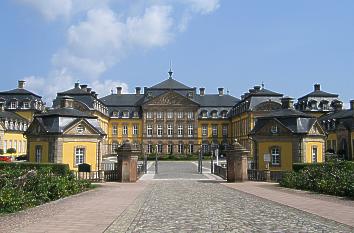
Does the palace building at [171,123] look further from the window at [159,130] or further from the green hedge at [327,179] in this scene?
the green hedge at [327,179]

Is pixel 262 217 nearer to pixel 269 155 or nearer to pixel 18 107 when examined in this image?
pixel 269 155

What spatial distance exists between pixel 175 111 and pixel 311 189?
65750mm

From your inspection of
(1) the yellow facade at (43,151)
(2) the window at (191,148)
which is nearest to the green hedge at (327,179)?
(1) the yellow facade at (43,151)

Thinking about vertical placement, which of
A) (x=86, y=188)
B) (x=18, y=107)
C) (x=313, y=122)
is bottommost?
(x=86, y=188)

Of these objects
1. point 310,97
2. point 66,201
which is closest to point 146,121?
point 310,97

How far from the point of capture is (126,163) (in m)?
27.7

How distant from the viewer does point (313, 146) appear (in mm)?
31859

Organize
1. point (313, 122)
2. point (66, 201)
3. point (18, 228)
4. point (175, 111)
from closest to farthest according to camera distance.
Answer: point (18, 228)
point (66, 201)
point (313, 122)
point (175, 111)

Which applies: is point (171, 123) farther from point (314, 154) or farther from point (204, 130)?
Result: point (314, 154)

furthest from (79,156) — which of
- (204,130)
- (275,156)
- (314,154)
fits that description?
(204,130)

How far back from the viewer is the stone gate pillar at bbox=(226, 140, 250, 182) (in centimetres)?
2766

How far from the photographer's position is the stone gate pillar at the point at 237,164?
1089 inches

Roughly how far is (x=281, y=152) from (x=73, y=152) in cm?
1379

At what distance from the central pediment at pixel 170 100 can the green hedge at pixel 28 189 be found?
66678 mm
